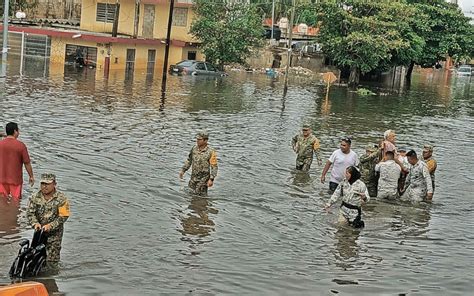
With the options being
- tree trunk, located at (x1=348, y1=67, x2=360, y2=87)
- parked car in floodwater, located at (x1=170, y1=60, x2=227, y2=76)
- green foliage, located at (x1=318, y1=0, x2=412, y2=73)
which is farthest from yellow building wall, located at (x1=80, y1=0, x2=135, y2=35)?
tree trunk, located at (x1=348, y1=67, x2=360, y2=87)

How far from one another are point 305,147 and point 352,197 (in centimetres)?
553

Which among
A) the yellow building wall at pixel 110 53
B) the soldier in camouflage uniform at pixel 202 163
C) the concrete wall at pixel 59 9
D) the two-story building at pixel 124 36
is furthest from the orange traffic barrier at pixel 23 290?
the concrete wall at pixel 59 9

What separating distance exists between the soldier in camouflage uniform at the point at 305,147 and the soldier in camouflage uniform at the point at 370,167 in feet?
6.75

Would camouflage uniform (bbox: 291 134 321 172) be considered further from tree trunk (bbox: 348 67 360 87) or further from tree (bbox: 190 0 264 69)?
tree trunk (bbox: 348 67 360 87)

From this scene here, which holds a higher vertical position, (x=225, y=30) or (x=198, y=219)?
(x=225, y=30)

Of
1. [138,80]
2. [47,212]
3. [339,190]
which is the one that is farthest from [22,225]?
[138,80]

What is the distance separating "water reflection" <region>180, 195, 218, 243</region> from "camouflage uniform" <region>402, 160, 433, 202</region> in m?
4.12

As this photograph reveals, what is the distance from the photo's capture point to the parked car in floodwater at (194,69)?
50.1m

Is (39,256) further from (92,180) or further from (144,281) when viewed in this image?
(92,180)

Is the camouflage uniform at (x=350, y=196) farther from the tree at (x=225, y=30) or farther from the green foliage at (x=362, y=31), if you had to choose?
the tree at (x=225, y=30)

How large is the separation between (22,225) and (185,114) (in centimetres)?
1711

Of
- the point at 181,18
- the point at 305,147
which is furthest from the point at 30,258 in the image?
the point at 181,18

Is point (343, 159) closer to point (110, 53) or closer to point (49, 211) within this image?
point (49, 211)

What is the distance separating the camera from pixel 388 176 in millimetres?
15164
